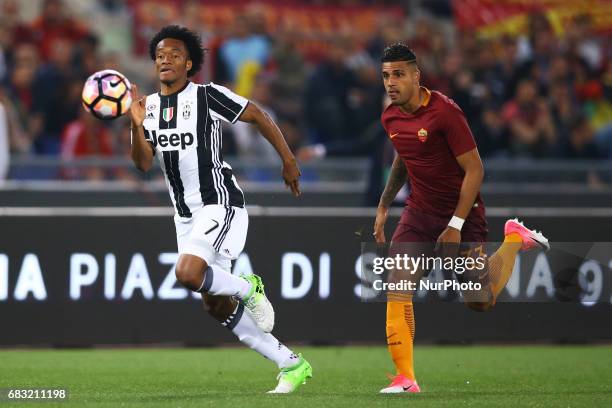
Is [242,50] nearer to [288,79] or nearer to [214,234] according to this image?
[288,79]

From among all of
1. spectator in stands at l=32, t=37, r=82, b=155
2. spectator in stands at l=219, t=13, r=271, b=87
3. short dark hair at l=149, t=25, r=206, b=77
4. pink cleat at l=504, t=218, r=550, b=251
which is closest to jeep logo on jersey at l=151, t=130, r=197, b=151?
short dark hair at l=149, t=25, r=206, b=77

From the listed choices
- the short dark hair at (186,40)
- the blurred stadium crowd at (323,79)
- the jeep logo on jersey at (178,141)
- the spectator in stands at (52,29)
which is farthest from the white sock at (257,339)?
the spectator in stands at (52,29)

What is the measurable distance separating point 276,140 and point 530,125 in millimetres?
9799

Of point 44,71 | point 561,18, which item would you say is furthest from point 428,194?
point 561,18

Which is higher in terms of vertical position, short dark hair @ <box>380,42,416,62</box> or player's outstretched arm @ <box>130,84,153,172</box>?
short dark hair @ <box>380,42,416,62</box>

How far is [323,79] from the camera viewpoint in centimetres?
1742

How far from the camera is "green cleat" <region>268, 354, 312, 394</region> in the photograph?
Result: 877 cm

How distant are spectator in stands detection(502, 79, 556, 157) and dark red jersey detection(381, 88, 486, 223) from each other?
8790mm

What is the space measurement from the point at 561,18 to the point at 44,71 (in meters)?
8.11

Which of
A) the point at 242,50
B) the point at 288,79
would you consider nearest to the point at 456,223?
the point at 242,50

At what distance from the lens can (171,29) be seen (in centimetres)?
890

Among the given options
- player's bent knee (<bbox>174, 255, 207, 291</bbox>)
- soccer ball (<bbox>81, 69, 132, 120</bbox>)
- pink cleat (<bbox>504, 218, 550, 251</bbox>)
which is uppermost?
soccer ball (<bbox>81, 69, 132, 120</bbox>)

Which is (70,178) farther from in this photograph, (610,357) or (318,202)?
(610,357)

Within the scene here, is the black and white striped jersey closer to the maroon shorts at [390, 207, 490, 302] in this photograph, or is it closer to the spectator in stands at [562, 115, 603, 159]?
the maroon shorts at [390, 207, 490, 302]
